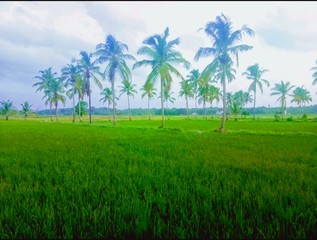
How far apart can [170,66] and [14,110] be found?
53.0 meters

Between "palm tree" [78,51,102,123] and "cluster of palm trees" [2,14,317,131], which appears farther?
"palm tree" [78,51,102,123]

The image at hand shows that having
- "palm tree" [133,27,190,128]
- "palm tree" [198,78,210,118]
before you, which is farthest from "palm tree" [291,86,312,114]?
"palm tree" [133,27,190,128]

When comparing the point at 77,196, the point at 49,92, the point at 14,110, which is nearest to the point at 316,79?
the point at 77,196

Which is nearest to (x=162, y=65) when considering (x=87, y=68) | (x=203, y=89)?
(x=87, y=68)

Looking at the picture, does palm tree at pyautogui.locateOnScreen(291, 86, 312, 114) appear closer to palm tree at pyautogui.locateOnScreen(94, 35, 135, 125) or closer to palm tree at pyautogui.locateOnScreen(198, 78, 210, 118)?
palm tree at pyautogui.locateOnScreen(198, 78, 210, 118)

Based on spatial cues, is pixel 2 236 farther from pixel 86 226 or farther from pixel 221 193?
pixel 221 193

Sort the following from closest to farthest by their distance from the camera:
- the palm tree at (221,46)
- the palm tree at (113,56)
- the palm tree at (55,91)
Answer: the palm tree at (221,46), the palm tree at (113,56), the palm tree at (55,91)

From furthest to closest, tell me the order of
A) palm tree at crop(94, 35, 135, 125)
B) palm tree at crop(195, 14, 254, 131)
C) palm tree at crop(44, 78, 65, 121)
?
palm tree at crop(44, 78, 65, 121) → palm tree at crop(94, 35, 135, 125) → palm tree at crop(195, 14, 254, 131)

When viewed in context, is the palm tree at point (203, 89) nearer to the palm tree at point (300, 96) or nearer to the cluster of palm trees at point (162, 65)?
the cluster of palm trees at point (162, 65)

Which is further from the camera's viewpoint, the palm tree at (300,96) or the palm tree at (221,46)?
the palm tree at (300,96)

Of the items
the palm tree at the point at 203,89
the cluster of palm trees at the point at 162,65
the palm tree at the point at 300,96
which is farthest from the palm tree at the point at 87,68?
the palm tree at the point at 300,96

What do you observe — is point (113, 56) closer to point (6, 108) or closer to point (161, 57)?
point (161, 57)

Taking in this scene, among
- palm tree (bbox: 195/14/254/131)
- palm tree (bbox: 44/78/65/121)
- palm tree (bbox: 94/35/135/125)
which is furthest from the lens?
palm tree (bbox: 44/78/65/121)

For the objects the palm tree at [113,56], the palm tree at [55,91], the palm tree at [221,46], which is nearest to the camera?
the palm tree at [221,46]
